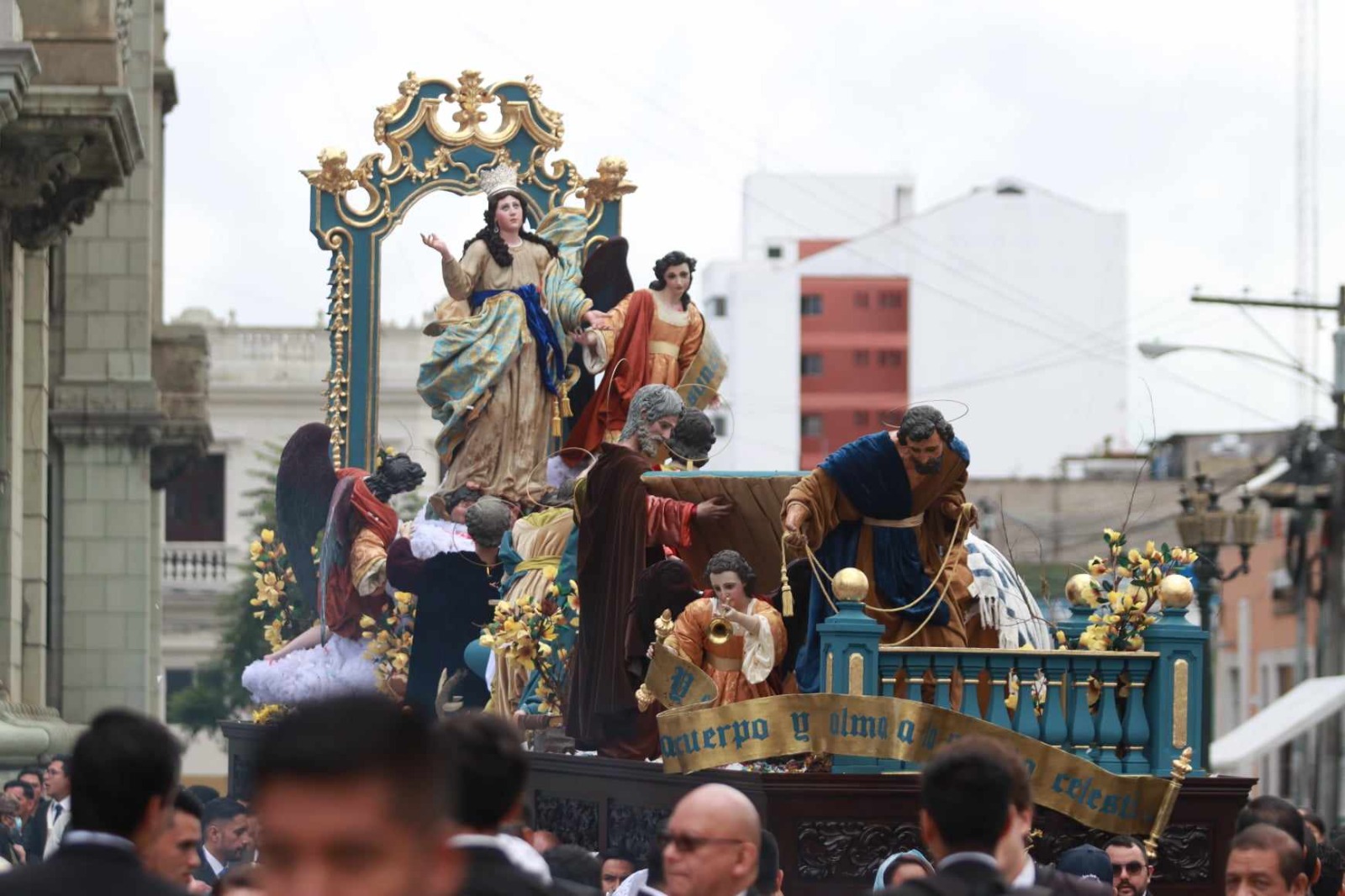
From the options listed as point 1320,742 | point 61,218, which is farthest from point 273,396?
point 61,218

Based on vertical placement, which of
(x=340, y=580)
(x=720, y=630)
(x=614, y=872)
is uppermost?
(x=720, y=630)

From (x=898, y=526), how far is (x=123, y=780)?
7.93 m

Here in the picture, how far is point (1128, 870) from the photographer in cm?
1102

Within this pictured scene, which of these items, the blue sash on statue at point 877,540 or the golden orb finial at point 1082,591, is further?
the golden orb finial at point 1082,591

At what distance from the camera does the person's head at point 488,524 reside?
1856cm

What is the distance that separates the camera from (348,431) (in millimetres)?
22203

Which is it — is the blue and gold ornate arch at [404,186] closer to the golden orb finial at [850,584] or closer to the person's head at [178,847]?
the golden orb finial at [850,584]

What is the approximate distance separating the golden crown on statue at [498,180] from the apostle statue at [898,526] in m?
8.49

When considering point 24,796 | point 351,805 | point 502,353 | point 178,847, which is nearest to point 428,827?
point 351,805

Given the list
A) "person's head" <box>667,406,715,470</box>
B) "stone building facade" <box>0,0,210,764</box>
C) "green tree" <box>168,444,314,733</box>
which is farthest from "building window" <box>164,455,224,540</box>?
"person's head" <box>667,406,715,470</box>

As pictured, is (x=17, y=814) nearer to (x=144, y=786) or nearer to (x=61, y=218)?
(x=61, y=218)

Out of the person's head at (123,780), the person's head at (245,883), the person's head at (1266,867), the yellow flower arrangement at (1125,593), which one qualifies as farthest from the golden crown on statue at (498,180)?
the person's head at (123,780)

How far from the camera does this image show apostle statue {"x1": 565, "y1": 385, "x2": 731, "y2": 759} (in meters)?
14.6

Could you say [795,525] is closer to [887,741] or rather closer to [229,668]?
[887,741]
